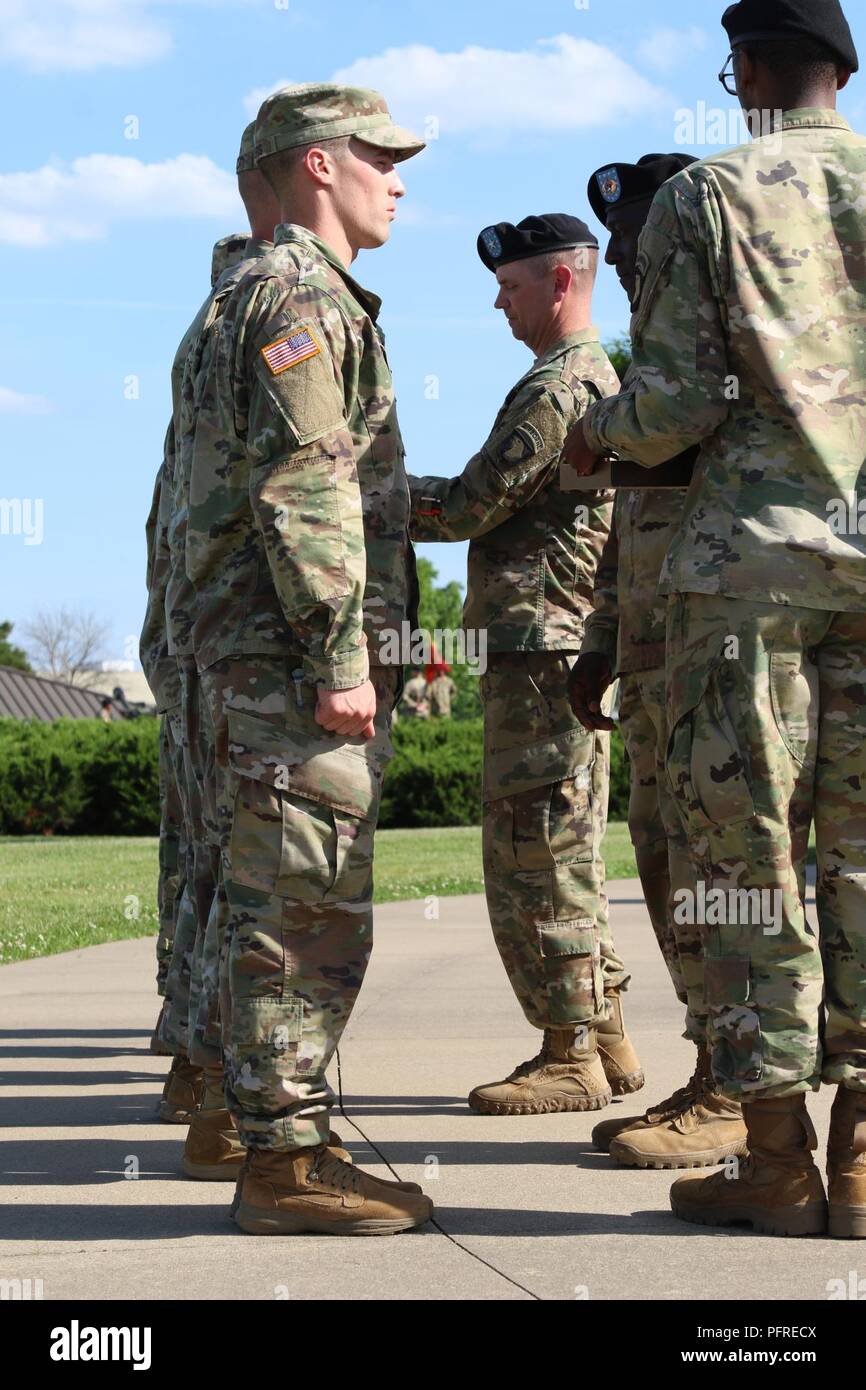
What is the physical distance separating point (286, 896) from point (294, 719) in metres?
0.39

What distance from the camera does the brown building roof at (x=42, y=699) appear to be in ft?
174

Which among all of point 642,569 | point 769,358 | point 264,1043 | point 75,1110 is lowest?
point 75,1110

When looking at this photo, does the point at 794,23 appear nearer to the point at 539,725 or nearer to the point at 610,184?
the point at 610,184

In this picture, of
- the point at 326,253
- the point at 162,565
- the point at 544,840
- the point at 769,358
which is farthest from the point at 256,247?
the point at 544,840

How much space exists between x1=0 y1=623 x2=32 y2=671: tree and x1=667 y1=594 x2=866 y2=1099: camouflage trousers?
7539 centimetres

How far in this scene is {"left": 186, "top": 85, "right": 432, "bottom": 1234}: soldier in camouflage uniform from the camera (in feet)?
12.2

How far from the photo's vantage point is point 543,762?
5.32m

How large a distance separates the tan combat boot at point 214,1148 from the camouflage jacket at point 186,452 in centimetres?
121

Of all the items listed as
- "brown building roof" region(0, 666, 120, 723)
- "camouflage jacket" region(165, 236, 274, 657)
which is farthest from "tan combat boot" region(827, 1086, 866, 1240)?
"brown building roof" region(0, 666, 120, 723)

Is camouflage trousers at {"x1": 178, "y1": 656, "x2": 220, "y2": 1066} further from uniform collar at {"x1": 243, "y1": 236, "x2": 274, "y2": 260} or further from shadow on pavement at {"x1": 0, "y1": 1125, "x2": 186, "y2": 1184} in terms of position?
uniform collar at {"x1": 243, "y1": 236, "x2": 274, "y2": 260}

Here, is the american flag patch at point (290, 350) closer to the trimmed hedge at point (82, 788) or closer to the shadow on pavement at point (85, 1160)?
the shadow on pavement at point (85, 1160)

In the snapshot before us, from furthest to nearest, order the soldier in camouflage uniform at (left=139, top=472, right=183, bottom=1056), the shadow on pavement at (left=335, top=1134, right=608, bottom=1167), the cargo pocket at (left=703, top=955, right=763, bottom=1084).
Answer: the soldier in camouflage uniform at (left=139, top=472, right=183, bottom=1056), the shadow on pavement at (left=335, top=1134, right=608, bottom=1167), the cargo pocket at (left=703, top=955, right=763, bottom=1084)

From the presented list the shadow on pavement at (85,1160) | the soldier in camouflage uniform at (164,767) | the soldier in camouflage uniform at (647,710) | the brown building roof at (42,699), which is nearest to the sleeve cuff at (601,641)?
the soldier in camouflage uniform at (647,710)
